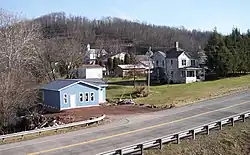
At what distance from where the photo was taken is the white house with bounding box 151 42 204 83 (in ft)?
216

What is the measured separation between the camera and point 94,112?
120 feet

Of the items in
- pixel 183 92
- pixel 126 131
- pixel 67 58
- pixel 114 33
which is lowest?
pixel 126 131

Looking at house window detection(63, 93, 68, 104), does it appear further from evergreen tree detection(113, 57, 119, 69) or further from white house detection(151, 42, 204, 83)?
evergreen tree detection(113, 57, 119, 69)

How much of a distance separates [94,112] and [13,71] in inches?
367

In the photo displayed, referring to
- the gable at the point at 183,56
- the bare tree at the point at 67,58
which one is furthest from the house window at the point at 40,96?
the gable at the point at 183,56

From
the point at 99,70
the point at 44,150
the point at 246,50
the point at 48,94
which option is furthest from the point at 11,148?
the point at 246,50

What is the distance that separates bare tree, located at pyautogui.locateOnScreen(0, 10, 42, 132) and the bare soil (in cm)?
368

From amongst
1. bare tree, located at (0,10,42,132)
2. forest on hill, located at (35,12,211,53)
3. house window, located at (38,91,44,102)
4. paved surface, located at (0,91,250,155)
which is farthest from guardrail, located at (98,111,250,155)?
forest on hill, located at (35,12,211,53)

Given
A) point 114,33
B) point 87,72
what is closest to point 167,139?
point 87,72

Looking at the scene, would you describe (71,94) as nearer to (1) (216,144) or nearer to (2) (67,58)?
(1) (216,144)

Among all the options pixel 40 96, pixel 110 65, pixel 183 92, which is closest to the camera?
pixel 40 96

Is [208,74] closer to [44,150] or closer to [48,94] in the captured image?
[48,94]

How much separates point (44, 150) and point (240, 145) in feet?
40.6

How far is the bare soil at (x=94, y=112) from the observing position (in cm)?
3366
